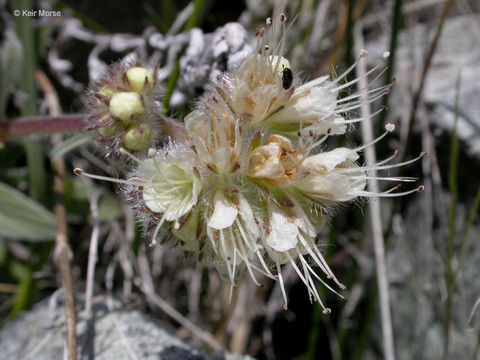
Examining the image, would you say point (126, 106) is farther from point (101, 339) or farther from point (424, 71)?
point (424, 71)

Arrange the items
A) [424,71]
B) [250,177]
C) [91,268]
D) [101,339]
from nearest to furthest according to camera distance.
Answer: [250,177] → [101,339] → [91,268] → [424,71]

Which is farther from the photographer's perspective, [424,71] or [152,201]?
[424,71]

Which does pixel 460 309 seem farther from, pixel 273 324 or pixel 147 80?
pixel 147 80

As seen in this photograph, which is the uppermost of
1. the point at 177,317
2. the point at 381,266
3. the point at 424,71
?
the point at 424,71

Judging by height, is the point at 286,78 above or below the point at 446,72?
below

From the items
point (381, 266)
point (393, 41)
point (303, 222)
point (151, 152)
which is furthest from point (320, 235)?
point (151, 152)

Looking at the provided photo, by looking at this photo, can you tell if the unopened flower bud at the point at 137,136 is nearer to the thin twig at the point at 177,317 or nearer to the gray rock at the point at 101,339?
the gray rock at the point at 101,339
